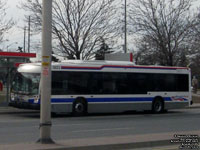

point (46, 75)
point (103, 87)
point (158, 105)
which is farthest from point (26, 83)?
point (46, 75)

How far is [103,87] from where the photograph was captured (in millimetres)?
25094

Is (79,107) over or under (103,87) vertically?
under

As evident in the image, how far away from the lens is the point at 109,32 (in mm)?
36188

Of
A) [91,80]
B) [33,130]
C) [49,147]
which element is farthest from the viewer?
[91,80]

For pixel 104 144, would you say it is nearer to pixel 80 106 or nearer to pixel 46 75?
pixel 46 75

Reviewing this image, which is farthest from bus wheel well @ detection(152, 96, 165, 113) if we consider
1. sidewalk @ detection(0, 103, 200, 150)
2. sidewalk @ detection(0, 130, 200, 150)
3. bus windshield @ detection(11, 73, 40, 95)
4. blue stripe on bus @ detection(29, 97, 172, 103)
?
sidewalk @ detection(0, 130, 200, 150)

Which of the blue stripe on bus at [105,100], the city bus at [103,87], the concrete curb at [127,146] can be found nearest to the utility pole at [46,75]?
the concrete curb at [127,146]

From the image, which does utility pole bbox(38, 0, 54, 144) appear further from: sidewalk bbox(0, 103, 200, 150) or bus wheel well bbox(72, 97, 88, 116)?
bus wheel well bbox(72, 97, 88, 116)

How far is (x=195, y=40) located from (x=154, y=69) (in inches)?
702

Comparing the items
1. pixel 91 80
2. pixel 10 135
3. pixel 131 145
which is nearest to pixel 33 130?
pixel 10 135

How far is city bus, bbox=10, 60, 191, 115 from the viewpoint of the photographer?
23047 millimetres

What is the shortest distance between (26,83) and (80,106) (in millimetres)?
3224

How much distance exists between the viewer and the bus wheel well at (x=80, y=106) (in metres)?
23.8

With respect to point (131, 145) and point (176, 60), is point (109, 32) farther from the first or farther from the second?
point (131, 145)
